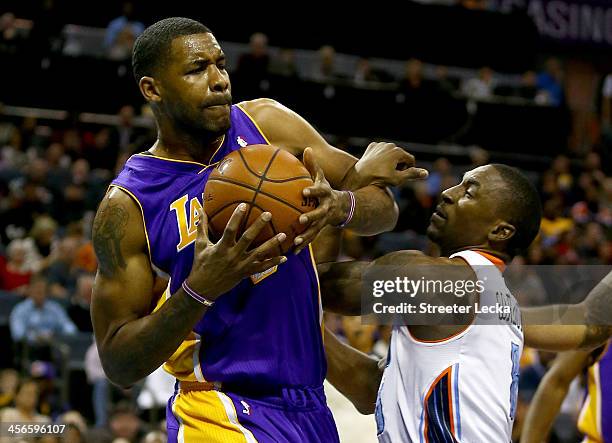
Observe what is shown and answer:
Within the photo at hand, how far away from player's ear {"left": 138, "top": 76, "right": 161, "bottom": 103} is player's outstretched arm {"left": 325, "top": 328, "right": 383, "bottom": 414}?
1.28m

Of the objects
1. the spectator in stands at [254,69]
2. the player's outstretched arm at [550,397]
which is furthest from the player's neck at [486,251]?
the spectator in stands at [254,69]

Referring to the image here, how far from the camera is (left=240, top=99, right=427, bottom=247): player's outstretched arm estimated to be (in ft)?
12.2

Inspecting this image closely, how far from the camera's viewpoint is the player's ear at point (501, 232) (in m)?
3.57

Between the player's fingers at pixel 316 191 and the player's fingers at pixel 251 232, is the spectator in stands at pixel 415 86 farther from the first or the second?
the player's fingers at pixel 251 232

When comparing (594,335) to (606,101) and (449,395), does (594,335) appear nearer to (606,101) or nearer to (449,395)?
(449,395)

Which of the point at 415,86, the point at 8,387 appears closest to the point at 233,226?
the point at 8,387

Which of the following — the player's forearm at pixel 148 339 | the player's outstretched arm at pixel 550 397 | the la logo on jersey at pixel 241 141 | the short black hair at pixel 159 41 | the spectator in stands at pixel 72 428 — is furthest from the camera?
the spectator in stands at pixel 72 428

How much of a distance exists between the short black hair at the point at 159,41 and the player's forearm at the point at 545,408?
8.36ft

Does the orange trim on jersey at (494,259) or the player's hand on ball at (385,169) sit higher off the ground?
the player's hand on ball at (385,169)

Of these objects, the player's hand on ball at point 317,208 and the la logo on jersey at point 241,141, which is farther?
the la logo on jersey at point 241,141

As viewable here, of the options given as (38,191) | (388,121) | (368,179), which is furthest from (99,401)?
(388,121)

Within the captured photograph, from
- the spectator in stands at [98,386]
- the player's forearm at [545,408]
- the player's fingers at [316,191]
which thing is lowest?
the spectator in stands at [98,386]

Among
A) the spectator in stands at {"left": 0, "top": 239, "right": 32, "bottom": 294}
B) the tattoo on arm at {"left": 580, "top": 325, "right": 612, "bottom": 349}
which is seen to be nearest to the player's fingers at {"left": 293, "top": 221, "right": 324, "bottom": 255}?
the tattoo on arm at {"left": 580, "top": 325, "right": 612, "bottom": 349}

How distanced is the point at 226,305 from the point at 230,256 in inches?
18.6
